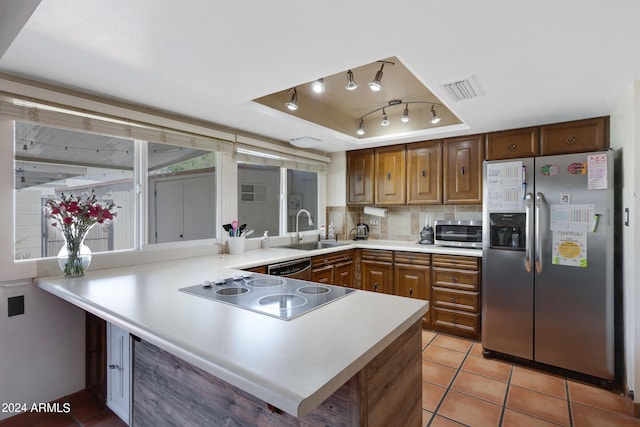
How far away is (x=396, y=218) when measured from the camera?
168 inches

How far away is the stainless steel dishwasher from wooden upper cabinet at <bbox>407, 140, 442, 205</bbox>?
1.55 m

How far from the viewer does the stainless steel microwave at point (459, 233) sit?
3.35 m

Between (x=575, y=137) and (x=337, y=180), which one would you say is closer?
(x=575, y=137)

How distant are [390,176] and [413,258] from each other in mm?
1064

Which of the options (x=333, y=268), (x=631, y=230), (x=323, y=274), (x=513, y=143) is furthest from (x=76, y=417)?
(x=513, y=143)

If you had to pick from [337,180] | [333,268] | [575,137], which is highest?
[575,137]

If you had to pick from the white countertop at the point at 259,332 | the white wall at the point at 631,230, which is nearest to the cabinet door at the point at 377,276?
the white wall at the point at 631,230

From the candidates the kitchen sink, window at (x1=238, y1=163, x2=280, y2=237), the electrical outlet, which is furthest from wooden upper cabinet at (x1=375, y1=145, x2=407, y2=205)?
the electrical outlet

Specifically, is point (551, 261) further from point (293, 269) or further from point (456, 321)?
point (293, 269)

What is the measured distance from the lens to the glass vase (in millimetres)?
1938

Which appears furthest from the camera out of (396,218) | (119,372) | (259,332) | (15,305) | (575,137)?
(396,218)

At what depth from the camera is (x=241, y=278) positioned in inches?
73.7

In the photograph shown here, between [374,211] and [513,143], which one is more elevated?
[513,143]

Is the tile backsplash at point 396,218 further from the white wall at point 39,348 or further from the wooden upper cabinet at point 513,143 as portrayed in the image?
the white wall at point 39,348
